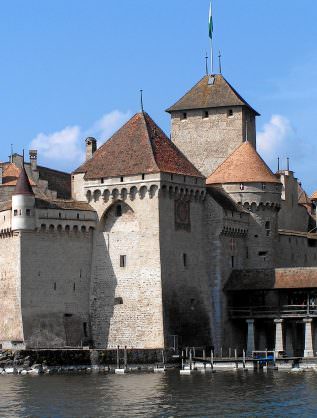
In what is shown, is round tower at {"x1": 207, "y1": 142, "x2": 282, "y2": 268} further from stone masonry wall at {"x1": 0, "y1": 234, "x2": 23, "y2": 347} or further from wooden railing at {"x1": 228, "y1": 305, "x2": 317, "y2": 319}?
stone masonry wall at {"x1": 0, "y1": 234, "x2": 23, "y2": 347}

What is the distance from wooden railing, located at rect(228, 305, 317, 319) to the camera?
7619 centimetres

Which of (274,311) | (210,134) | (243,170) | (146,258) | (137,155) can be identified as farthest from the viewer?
(210,134)

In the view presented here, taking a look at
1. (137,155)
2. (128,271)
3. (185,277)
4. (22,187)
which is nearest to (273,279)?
(185,277)

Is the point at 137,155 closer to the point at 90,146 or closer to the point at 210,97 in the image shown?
the point at 90,146

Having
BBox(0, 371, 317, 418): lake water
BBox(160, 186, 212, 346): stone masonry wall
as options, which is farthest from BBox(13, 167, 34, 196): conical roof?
BBox(0, 371, 317, 418): lake water

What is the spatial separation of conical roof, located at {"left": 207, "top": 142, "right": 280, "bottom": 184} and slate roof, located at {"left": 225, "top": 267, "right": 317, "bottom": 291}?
20.5ft

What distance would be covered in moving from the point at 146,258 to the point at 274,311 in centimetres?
873

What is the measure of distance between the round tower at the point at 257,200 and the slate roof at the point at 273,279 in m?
2.85

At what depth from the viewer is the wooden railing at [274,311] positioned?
76188mm

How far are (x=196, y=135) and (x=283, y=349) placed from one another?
68.6 feet

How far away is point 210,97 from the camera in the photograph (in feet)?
298

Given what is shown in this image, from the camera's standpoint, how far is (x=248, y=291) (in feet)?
260

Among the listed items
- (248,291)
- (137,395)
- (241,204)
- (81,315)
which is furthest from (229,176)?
(137,395)

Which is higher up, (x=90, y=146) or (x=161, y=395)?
(x=90, y=146)
